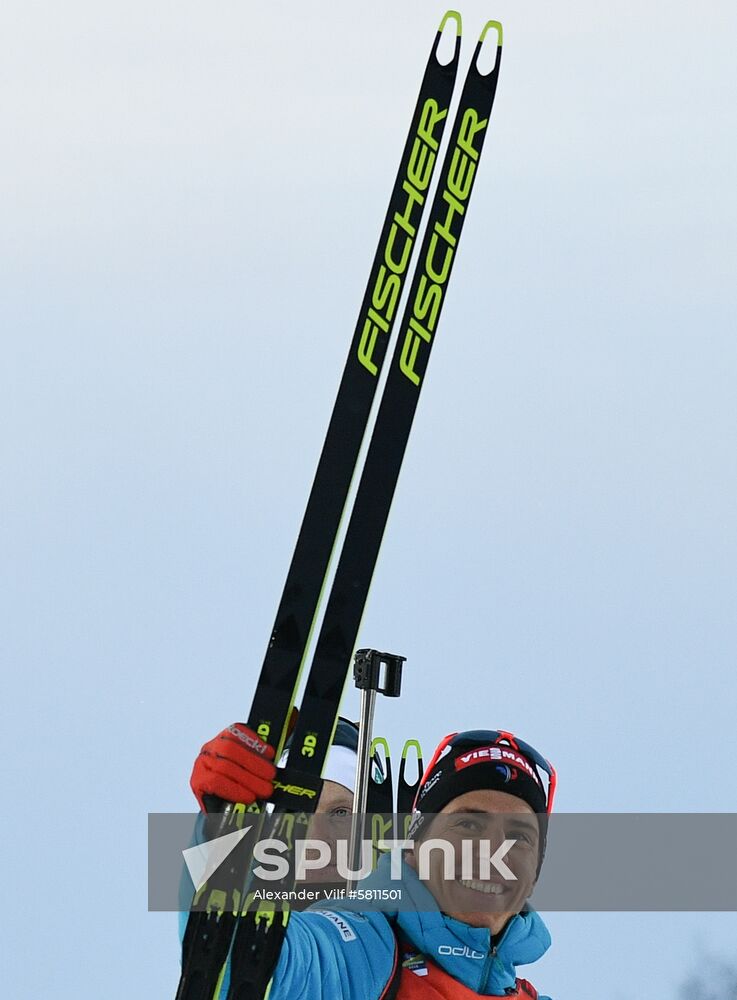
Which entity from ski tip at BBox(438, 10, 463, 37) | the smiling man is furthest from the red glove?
ski tip at BBox(438, 10, 463, 37)

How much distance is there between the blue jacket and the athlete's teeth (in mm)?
69

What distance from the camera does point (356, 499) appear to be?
9.53 ft

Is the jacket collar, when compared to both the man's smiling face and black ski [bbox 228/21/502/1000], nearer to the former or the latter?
the man's smiling face

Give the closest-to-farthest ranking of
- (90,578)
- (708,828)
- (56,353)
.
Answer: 1. (708,828)
2. (90,578)
3. (56,353)

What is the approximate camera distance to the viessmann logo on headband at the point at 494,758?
2820 mm

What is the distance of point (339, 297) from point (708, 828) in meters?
10.4

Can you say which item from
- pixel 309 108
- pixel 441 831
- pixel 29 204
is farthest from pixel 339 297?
pixel 441 831

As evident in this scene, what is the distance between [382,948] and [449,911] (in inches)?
5.6

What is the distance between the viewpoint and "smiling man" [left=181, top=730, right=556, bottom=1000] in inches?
101

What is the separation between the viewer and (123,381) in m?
19.2

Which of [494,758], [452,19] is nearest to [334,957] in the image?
[494,758]

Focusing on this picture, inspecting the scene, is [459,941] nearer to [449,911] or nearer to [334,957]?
[449,911]

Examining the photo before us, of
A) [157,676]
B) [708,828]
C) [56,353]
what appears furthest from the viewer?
[56,353]

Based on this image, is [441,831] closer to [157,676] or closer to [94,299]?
[157,676]
